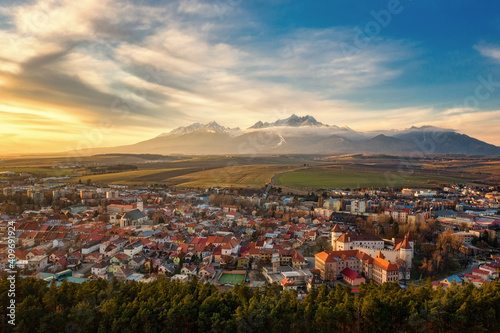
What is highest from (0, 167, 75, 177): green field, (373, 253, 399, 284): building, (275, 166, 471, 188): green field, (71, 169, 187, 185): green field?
(0, 167, 75, 177): green field

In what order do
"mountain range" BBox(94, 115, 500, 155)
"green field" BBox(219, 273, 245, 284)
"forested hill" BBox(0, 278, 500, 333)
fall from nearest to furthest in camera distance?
"forested hill" BBox(0, 278, 500, 333)
"green field" BBox(219, 273, 245, 284)
"mountain range" BBox(94, 115, 500, 155)

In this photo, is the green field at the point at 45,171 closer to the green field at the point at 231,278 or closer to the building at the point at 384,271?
the green field at the point at 231,278

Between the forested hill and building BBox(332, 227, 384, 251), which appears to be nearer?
the forested hill

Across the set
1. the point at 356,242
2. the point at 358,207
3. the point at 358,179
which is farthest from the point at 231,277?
the point at 358,179

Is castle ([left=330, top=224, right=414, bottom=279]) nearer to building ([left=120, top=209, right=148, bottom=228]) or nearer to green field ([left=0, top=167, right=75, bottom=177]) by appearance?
building ([left=120, top=209, right=148, bottom=228])

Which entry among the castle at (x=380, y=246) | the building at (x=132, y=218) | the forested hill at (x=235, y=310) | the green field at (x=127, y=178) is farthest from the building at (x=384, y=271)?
the green field at (x=127, y=178)

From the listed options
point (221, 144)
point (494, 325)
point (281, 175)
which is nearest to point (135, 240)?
point (494, 325)

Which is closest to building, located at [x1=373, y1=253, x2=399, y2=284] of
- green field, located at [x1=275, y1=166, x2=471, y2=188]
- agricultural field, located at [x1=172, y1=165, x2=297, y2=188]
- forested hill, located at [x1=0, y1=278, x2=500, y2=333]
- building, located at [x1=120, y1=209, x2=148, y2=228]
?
forested hill, located at [x1=0, y1=278, x2=500, y2=333]

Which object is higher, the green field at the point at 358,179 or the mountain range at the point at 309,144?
the mountain range at the point at 309,144
